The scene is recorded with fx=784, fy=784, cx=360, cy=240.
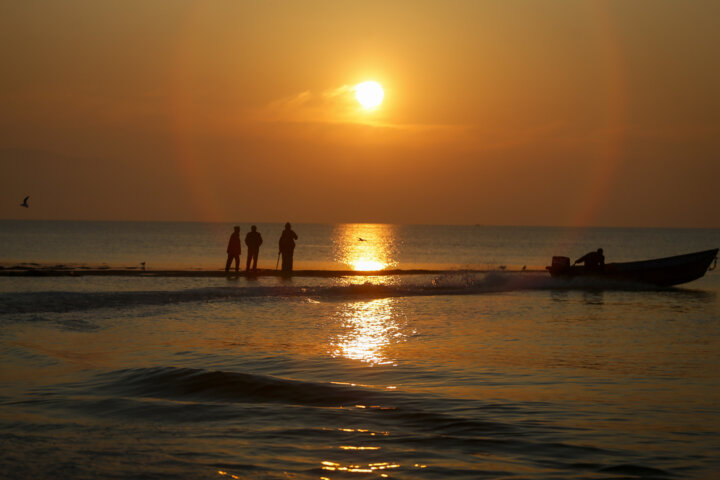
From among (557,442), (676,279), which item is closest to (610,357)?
(557,442)

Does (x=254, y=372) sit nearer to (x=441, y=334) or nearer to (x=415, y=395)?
(x=415, y=395)

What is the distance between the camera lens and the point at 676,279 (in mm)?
35594

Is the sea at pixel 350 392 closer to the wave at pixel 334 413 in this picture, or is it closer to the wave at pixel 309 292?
the wave at pixel 334 413

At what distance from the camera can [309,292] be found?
2739 centimetres

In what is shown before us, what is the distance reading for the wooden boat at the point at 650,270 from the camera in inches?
1369

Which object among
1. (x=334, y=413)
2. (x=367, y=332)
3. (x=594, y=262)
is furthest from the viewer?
(x=594, y=262)

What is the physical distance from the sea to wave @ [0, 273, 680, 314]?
1.06 ft

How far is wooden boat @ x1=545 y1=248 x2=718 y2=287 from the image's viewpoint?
34781 millimetres

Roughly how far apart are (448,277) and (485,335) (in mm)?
16870

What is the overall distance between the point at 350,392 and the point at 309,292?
16.5 metres

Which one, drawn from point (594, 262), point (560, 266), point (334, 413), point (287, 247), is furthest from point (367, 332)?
point (594, 262)

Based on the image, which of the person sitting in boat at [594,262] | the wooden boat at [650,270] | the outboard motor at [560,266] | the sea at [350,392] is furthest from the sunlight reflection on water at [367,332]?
the person sitting in boat at [594,262]

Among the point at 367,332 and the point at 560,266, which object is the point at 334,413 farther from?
the point at 560,266

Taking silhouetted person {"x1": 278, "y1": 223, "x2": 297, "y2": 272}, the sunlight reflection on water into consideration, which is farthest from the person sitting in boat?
the sunlight reflection on water
